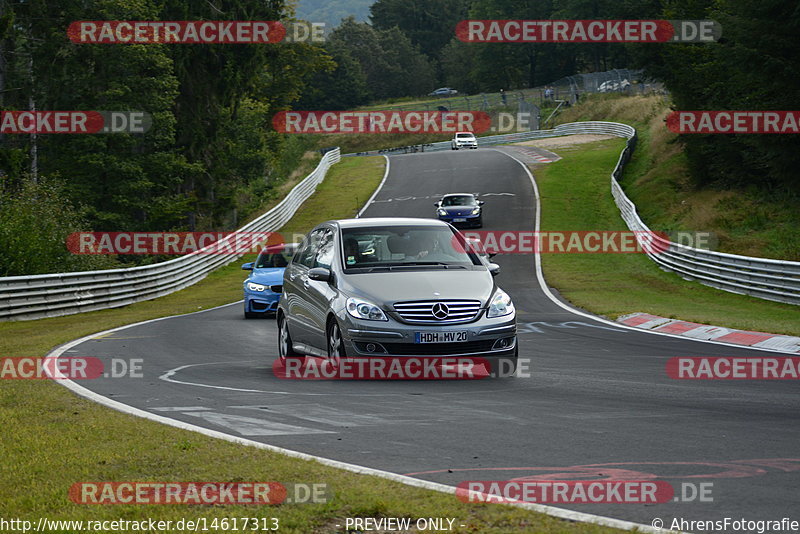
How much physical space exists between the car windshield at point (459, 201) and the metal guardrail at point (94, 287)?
10500 mm

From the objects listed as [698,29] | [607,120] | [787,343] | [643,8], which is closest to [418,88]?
[607,120]

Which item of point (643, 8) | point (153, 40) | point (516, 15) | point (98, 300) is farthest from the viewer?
point (516, 15)

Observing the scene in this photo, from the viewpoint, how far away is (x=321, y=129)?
118062mm

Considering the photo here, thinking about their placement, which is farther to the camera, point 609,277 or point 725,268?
point 609,277

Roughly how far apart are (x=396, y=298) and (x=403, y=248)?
1372 millimetres

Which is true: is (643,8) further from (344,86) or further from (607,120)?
(344,86)

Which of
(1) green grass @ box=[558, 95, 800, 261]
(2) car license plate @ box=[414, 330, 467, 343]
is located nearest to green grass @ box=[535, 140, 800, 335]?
(1) green grass @ box=[558, 95, 800, 261]

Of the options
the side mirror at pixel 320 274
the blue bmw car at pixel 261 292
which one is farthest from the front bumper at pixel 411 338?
the blue bmw car at pixel 261 292

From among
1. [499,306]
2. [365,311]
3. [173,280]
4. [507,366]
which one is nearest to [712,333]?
[507,366]

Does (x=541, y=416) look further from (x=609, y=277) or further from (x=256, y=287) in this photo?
(x=609, y=277)

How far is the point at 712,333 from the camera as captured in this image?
16844mm

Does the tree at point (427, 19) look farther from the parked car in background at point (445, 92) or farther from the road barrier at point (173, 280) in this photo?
the road barrier at point (173, 280)

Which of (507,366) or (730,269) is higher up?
(730,269)

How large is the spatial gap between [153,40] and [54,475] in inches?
1622
